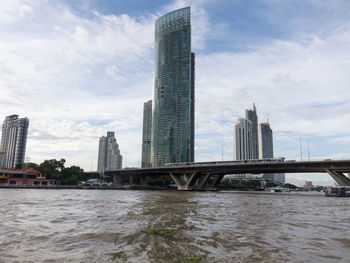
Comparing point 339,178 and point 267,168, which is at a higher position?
point 267,168

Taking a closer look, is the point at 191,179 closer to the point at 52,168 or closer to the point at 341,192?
the point at 341,192

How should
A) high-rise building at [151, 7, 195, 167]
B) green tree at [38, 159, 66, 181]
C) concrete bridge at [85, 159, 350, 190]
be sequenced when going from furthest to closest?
high-rise building at [151, 7, 195, 167], green tree at [38, 159, 66, 181], concrete bridge at [85, 159, 350, 190]

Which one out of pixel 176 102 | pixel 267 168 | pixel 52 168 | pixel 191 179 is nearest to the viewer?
pixel 267 168

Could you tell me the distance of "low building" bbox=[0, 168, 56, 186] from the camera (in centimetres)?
10250

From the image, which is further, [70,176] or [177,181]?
[70,176]

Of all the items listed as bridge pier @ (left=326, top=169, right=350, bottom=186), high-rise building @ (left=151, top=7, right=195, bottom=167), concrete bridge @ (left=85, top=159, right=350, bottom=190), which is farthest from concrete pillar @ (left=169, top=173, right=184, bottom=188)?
high-rise building @ (left=151, top=7, right=195, bottom=167)

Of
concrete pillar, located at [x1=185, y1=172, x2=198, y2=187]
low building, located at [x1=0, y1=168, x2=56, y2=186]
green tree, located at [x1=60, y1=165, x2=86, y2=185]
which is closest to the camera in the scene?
low building, located at [x1=0, y1=168, x2=56, y2=186]

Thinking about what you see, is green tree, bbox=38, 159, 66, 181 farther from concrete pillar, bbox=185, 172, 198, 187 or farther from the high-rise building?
the high-rise building

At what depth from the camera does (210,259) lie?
9633mm

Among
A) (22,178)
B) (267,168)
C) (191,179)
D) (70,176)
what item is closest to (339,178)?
(267,168)

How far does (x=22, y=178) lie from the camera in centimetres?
10656

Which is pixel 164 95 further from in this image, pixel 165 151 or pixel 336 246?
pixel 336 246

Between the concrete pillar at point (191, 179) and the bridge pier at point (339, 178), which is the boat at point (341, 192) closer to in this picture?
the bridge pier at point (339, 178)

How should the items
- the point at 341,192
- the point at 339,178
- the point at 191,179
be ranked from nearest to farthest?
the point at 341,192 < the point at 339,178 < the point at 191,179
